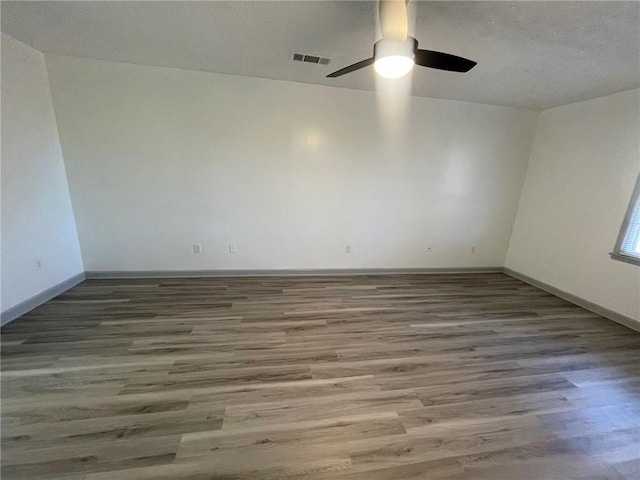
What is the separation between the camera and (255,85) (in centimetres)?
337

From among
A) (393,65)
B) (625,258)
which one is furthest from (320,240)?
(625,258)

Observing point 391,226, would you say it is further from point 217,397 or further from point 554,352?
point 217,397

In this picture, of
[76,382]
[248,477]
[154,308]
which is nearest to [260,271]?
[154,308]

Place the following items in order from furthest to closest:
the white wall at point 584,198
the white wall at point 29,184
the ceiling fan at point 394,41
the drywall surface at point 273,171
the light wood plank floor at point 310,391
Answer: the drywall surface at point 273,171 → the white wall at point 584,198 → the white wall at point 29,184 → the ceiling fan at point 394,41 → the light wood plank floor at point 310,391

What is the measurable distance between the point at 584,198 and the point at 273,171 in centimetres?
413

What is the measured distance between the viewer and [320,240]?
13.4ft

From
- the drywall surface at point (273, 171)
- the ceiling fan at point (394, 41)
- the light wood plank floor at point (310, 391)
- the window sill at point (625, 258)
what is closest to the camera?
the light wood plank floor at point (310, 391)

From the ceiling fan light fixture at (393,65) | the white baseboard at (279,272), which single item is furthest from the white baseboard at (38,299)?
the ceiling fan light fixture at (393,65)

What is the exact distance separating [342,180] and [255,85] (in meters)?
1.65

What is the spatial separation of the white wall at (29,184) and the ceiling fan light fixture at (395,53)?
3.38 m

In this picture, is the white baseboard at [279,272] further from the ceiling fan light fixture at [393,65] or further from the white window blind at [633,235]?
the ceiling fan light fixture at [393,65]

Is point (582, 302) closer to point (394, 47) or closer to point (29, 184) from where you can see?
point (394, 47)

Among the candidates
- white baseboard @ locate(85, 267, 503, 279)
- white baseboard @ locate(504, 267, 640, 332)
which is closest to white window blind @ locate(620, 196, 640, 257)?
white baseboard @ locate(504, 267, 640, 332)

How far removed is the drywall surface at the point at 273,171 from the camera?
3232 mm
